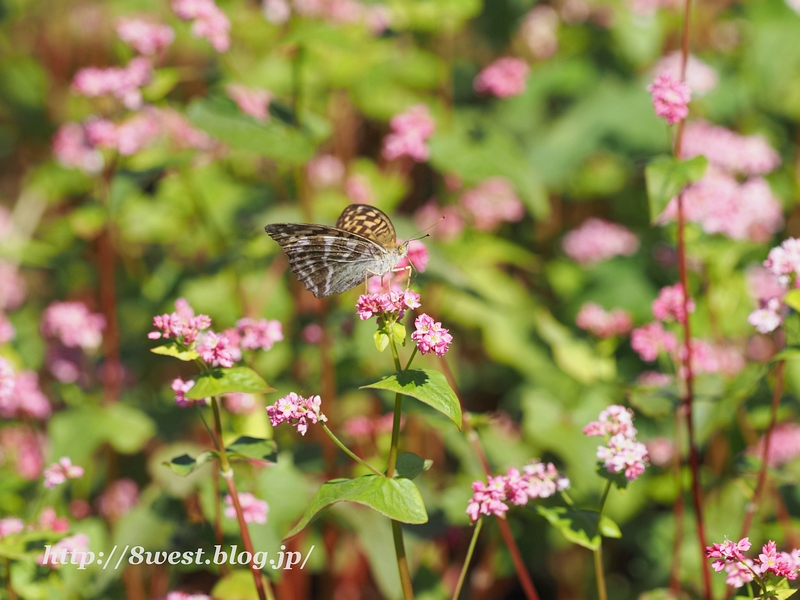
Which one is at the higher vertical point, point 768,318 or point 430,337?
point 768,318

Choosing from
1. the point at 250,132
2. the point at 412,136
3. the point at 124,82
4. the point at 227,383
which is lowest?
the point at 227,383

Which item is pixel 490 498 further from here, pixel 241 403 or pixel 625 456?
pixel 241 403

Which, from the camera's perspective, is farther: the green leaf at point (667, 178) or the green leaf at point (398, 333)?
the green leaf at point (667, 178)

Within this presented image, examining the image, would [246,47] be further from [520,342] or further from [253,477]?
[253,477]

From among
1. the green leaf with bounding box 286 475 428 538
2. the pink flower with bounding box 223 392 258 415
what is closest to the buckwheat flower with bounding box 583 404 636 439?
the green leaf with bounding box 286 475 428 538

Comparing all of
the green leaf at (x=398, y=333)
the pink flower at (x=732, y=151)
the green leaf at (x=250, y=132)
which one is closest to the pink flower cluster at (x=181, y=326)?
the green leaf at (x=398, y=333)

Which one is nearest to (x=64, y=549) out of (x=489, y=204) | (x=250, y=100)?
(x=250, y=100)

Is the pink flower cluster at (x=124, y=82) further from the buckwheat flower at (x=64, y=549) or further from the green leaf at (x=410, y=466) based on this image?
the green leaf at (x=410, y=466)
